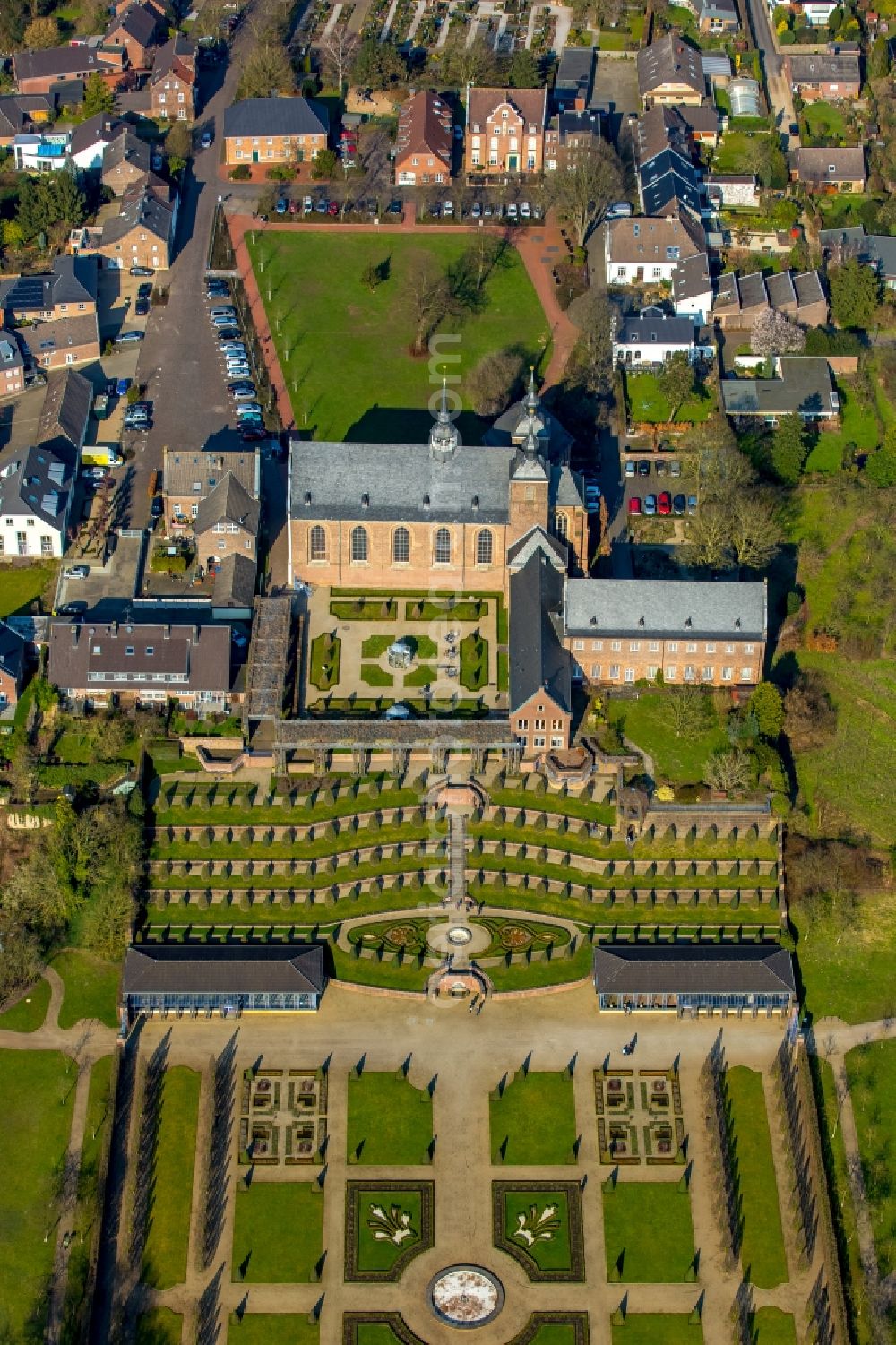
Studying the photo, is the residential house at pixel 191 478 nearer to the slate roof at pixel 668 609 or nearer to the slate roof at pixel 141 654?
the slate roof at pixel 141 654

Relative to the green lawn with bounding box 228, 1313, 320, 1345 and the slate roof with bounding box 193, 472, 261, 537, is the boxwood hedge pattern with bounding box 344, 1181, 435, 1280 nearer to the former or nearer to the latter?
the green lawn with bounding box 228, 1313, 320, 1345

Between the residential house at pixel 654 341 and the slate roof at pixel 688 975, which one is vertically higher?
the residential house at pixel 654 341

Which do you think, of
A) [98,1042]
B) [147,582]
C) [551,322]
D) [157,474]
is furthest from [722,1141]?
[551,322]

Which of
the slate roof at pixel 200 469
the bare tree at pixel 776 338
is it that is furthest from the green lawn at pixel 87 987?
the bare tree at pixel 776 338

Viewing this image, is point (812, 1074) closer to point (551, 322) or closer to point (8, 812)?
point (8, 812)

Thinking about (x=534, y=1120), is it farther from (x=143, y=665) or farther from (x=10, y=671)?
(x=10, y=671)

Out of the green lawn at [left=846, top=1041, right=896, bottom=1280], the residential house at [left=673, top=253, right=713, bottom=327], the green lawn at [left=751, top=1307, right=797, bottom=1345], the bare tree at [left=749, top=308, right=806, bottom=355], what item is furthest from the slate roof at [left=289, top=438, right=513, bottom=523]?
the green lawn at [left=751, top=1307, right=797, bottom=1345]
